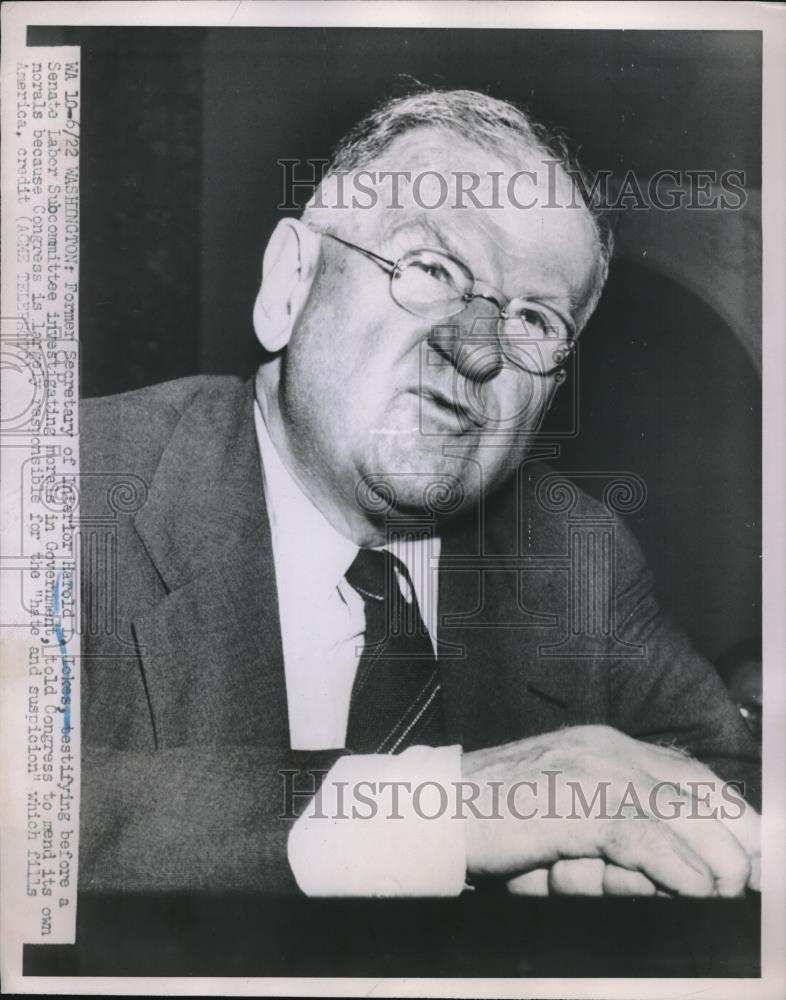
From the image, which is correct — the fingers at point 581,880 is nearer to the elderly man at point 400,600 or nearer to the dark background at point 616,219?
the elderly man at point 400,600

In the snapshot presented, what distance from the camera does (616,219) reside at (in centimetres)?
135

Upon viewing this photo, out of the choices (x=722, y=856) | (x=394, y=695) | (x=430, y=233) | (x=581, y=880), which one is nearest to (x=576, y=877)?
(x=581, y=880)

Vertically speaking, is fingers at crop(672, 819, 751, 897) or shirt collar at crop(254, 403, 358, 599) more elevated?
shirt collar at crop(254, 403, 358, 599)

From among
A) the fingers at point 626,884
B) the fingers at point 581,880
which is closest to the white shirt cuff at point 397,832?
the fingers at point 581,880

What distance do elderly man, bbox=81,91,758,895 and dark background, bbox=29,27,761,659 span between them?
6 cm

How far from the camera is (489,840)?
1.34m

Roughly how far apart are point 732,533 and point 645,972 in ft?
2.38

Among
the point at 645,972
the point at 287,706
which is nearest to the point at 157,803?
the point at 287,706

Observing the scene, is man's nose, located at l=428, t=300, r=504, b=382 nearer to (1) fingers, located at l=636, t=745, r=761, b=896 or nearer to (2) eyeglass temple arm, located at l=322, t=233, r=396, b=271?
(2) eyeglass temple arm, located at l=322, t=233, r=396, b=271

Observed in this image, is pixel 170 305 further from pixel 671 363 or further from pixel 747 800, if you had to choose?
pixel 747 800

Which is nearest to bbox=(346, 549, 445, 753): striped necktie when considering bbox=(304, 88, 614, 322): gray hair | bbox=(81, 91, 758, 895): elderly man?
bbox=(81, 91, 758, 895): elderly man

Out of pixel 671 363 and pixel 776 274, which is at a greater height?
pixel 776 274

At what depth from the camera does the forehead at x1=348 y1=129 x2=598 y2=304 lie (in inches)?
51.4

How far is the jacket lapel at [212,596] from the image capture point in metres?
1.30
